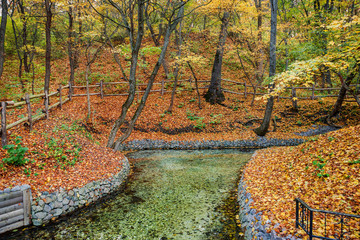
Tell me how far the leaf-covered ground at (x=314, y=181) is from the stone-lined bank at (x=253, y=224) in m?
0.13

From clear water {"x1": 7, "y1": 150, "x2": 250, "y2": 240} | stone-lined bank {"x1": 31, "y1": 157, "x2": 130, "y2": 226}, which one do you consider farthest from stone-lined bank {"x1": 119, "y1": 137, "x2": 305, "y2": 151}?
stone-lined bank {"x1": 31, "y1": 157, "x2": 130, "y2": 226}

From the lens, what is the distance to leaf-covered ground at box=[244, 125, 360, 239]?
4.28 metres

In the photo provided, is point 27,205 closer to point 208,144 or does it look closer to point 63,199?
point 63,199

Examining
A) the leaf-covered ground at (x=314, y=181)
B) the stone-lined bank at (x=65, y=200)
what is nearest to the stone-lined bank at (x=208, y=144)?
the leaf-covered ground at (x=314, y=181)

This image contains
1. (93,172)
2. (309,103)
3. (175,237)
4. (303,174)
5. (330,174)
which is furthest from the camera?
(309,103)

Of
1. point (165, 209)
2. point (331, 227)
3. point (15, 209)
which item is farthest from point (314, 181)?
point (15, 209)

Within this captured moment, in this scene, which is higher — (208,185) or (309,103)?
(309,103)

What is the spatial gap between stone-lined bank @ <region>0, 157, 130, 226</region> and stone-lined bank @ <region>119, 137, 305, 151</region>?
5.78 metres

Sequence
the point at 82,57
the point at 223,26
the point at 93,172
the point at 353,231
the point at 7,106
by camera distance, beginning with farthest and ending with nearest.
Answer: the point at 82,57
the point at 223,26
the point at 93,172
the point at 7,106
the point at 353,231

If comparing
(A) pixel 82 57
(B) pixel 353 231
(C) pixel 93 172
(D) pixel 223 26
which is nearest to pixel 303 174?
(B) pixel 353 231

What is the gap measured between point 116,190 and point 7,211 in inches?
121

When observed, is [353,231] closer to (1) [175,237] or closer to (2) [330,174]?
(2) [330,174]

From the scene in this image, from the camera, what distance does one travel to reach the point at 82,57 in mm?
25969

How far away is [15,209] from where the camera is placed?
4.98 meters
